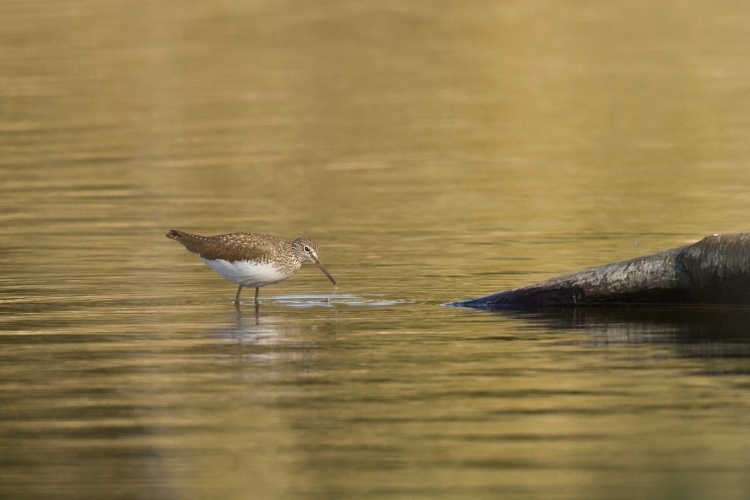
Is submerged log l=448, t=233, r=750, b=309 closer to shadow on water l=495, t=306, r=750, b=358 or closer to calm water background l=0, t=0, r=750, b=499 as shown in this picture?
shadow on water l=495, t=306, r=750, b=358

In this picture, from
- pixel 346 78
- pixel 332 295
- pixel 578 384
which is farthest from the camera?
pixel 346 78

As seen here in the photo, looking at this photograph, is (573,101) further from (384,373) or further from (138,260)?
(384,373)

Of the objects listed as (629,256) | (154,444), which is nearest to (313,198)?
(629,256)

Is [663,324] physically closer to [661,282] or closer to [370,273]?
[661,282]

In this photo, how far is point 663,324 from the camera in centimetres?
1404

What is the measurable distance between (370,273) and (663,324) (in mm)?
3944

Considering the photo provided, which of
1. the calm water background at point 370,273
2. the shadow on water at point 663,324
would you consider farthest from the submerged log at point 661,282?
the calm water background at point 370,273

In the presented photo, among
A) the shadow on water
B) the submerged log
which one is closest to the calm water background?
the shadow on water

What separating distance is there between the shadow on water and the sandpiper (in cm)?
193

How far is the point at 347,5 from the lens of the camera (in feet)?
205

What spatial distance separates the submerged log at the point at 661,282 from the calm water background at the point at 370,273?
234 millimetres

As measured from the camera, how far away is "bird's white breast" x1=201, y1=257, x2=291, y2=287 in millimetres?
15391

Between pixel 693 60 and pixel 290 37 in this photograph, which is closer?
pixel 693 60

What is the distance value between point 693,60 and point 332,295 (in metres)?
29.6
